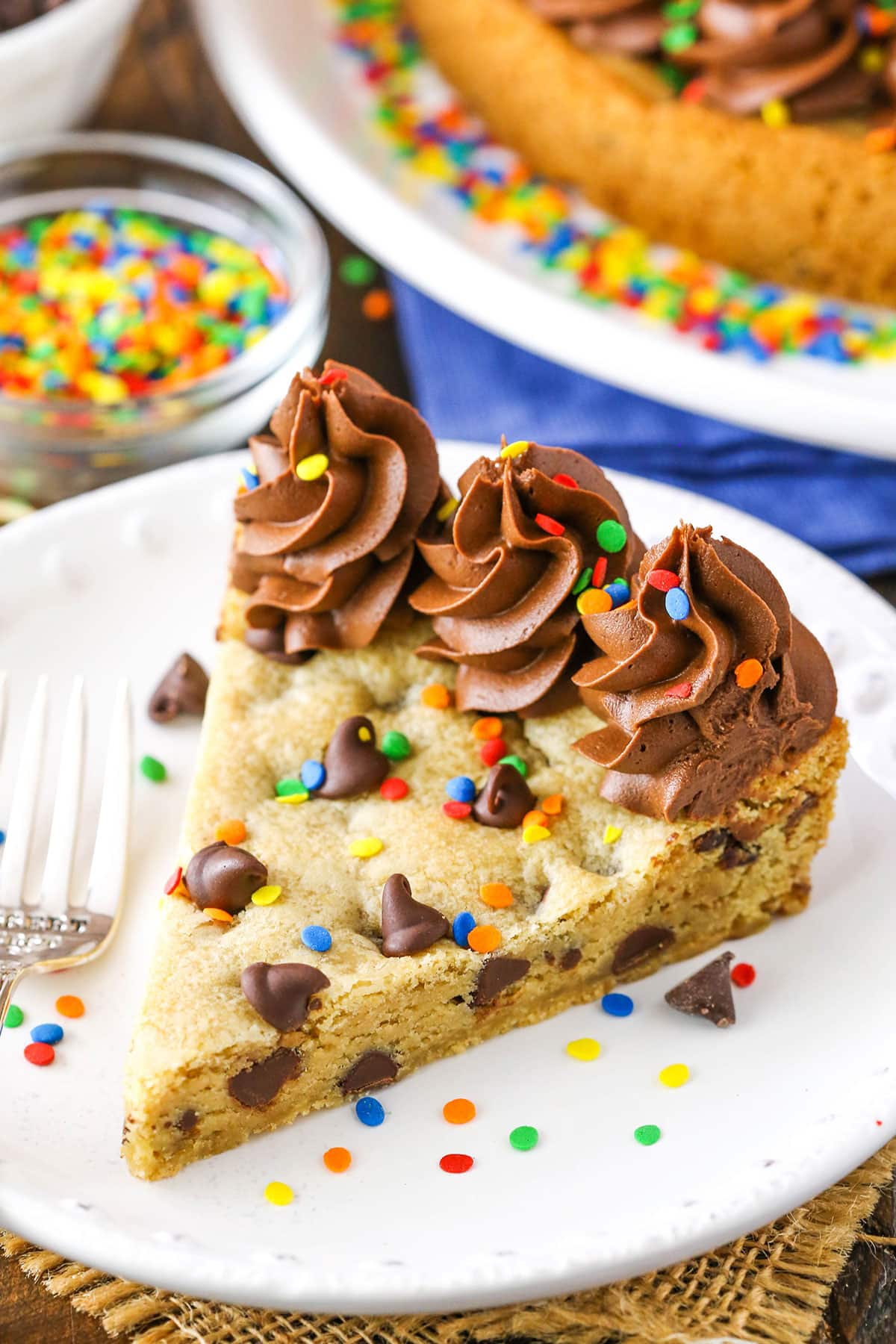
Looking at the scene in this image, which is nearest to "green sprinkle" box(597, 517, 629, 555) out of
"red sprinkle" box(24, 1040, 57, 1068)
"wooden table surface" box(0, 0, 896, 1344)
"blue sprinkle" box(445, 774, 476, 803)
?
"blue sprinkle" box(445, 774, 476, 803)

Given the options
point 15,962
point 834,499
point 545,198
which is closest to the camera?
point 15,962

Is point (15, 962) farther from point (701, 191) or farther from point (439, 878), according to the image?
point (701, 191)

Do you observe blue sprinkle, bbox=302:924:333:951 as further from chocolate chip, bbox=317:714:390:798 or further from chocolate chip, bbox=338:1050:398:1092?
chocolate chip, bbox=317:714:390:798

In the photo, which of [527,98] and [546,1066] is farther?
[527,98]

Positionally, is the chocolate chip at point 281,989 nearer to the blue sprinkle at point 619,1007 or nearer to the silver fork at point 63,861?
the silver fork at point 63,861

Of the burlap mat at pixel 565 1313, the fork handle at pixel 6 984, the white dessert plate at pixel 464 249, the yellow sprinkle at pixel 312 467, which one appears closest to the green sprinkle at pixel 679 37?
the white dessert plate at pixel 464 249

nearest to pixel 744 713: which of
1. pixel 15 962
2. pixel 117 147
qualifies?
pixel 15 962
